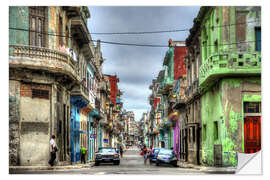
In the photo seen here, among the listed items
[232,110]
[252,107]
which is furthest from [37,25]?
[252,107]

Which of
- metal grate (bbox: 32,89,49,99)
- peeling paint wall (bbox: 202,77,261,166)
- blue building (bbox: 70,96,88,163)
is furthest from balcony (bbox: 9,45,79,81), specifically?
blue building (bbox: 70,96,88,163)

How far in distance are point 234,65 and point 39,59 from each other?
9.09 metres

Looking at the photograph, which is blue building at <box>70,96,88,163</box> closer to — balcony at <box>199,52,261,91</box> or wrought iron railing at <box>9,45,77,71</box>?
wrought iron railing at <box>9,45,77,71</box>

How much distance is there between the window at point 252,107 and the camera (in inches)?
781

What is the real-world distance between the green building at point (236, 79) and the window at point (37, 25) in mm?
8335

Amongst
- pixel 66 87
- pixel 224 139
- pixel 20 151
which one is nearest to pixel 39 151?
pixel 20 151

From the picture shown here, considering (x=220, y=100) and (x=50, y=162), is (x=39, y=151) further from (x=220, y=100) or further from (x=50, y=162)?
(x=220, y=100)

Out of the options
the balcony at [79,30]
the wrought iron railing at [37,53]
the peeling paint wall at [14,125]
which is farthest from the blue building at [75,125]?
the peeling paint wall at [14,125]

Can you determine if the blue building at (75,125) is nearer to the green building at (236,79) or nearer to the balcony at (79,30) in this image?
the balcony at (79,30)

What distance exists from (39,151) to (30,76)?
3.58 m

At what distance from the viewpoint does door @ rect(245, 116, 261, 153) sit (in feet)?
62.5

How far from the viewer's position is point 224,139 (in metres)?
20.8

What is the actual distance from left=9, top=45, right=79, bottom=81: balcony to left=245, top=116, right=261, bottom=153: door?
30.8 feet
